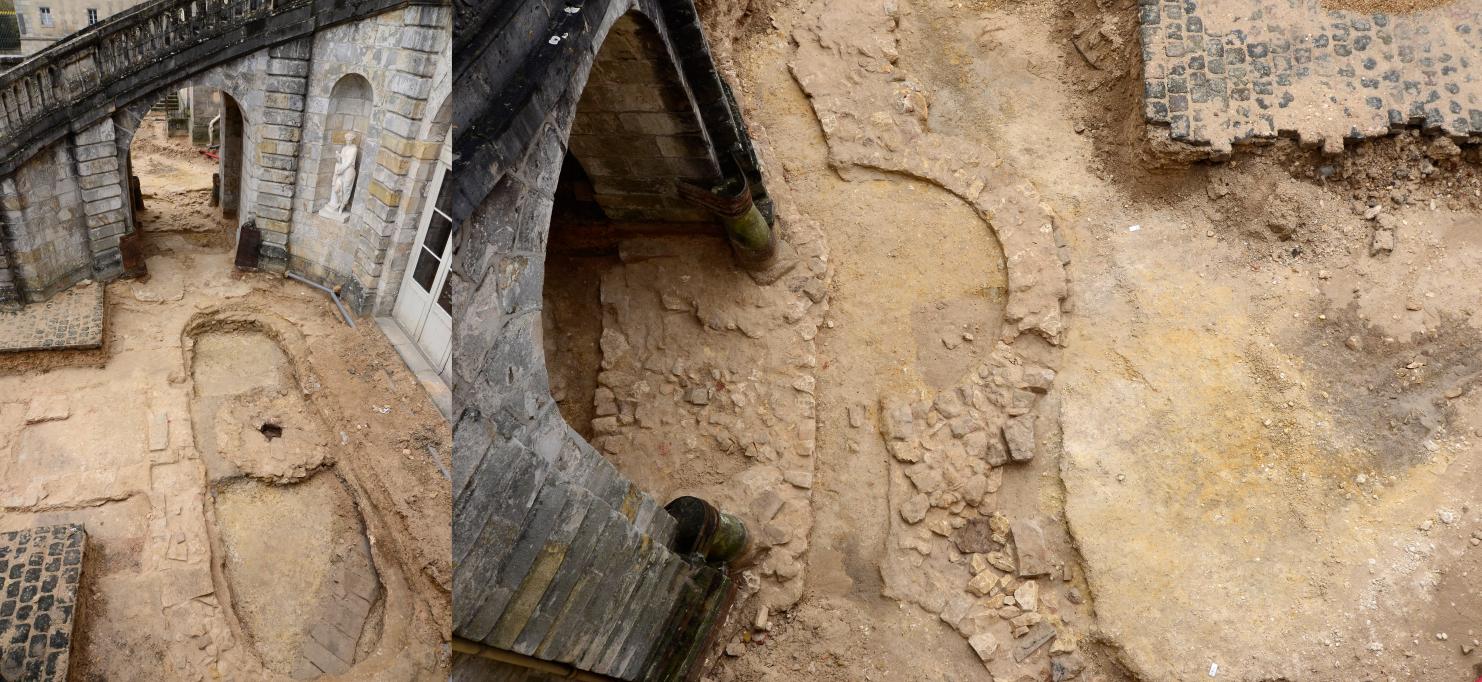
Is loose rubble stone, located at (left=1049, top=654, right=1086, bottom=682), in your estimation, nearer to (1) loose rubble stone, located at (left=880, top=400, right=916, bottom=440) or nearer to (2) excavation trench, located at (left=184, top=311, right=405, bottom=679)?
(1) loose rubble stone, located at (left=880, top=400, right=916, bottom=440)

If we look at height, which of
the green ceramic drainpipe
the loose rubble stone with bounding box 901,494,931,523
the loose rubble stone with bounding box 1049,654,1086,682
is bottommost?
the loose rubble stone with bounding box 1049,654,1086,682

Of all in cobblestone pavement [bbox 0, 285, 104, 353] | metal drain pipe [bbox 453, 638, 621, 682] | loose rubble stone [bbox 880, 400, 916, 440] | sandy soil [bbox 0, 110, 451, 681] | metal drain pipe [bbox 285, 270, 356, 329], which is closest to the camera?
metal drain pipe [bbox 453, 638, 621, 682]

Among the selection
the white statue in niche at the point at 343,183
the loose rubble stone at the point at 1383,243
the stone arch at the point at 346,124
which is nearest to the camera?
the white statue in niche at the point at 343,183

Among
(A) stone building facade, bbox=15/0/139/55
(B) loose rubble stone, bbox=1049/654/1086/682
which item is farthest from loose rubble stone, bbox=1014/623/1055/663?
(A) stone building facade, bbox=15/0/139/55

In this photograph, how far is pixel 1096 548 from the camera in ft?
30.5

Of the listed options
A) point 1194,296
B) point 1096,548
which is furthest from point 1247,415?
point 1096,548

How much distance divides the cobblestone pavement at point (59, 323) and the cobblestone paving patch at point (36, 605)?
127 centimetres

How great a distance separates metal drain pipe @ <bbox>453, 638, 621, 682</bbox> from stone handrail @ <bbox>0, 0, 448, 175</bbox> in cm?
481

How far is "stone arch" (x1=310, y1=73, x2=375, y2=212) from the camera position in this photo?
8422mm

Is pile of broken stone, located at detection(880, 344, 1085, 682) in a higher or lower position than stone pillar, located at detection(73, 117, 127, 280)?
higher

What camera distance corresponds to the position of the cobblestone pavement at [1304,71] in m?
10.6

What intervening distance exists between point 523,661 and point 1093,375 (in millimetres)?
6138

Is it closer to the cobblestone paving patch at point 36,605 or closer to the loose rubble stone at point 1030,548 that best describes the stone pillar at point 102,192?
the cobblestone paving patch at point 36,605

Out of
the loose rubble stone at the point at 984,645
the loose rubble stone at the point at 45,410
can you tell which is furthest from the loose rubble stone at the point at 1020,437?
the loose rubble stone at the point at 45,410
